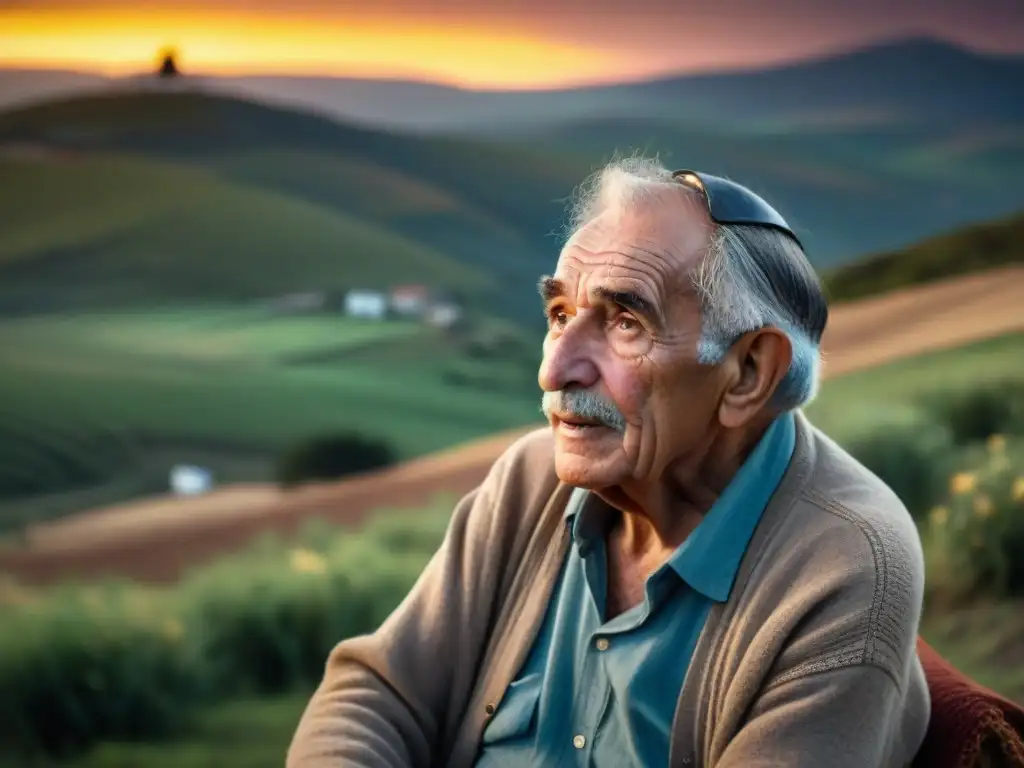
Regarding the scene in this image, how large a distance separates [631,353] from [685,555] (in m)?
0.29

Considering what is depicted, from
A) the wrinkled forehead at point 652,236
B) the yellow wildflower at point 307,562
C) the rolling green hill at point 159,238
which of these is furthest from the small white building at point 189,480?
the wrinkled forehead at point 652,236

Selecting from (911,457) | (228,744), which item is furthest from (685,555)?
(911,457)

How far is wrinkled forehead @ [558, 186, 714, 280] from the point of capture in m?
1.85

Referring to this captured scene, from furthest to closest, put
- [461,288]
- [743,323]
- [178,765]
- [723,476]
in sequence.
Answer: [461,288]
[178,765]
[723,476]
[743,323]

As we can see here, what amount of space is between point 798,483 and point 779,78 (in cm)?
314

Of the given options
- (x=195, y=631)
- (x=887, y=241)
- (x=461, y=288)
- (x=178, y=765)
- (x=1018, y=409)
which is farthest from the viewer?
(x=887, y=241)

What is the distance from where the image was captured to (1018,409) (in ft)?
13.2

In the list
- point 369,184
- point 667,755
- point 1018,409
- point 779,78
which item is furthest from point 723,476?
point 779,78

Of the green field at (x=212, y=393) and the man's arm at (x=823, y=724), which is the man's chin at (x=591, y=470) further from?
the green field at (x=212, y=393)

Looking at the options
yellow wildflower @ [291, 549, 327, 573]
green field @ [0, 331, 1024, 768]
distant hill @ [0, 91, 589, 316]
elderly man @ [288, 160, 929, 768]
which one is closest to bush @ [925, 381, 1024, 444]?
green field @ [0, 331, 1024, 768]

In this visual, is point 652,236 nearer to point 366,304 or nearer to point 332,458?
point 332,458

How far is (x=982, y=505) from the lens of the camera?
379cm

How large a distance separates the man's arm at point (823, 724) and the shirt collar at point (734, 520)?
0.19 meters

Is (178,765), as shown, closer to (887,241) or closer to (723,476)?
(723,476)
